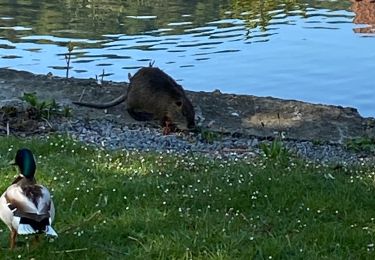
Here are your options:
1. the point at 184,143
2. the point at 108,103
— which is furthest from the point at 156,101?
the point at 184,143

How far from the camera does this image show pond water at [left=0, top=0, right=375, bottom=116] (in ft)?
53.0

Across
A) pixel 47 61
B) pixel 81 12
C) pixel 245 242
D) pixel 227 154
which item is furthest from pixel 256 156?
pixel 81 12

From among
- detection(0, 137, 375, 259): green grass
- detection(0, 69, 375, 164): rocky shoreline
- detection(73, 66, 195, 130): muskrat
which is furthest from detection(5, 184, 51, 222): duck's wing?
detection(73, 66, 195, 130): muskrat

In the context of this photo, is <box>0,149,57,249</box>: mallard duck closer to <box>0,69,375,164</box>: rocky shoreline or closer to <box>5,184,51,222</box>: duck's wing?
<box>5,184,51,222</box>: duck's wing

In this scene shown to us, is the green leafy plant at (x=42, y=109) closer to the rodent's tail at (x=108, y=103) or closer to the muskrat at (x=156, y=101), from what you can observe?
the rodent's tail at (x=108, y=103)

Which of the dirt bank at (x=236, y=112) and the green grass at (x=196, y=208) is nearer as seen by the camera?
the green grass at (x=196, y=208)

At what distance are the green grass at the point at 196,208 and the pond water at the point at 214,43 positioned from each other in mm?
6990

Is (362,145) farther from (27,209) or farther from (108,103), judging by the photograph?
(27,209)

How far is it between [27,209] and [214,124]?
6.48 metres

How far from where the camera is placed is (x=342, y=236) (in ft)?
19.2

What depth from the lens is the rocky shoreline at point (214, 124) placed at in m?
9.78

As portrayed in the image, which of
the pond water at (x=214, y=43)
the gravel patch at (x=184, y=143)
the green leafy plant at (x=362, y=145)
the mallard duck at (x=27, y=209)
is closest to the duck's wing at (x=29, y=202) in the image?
the mallard duck at (x=27, y=209)

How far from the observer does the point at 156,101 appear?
11477 mm

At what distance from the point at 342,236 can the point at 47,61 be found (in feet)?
41.7
